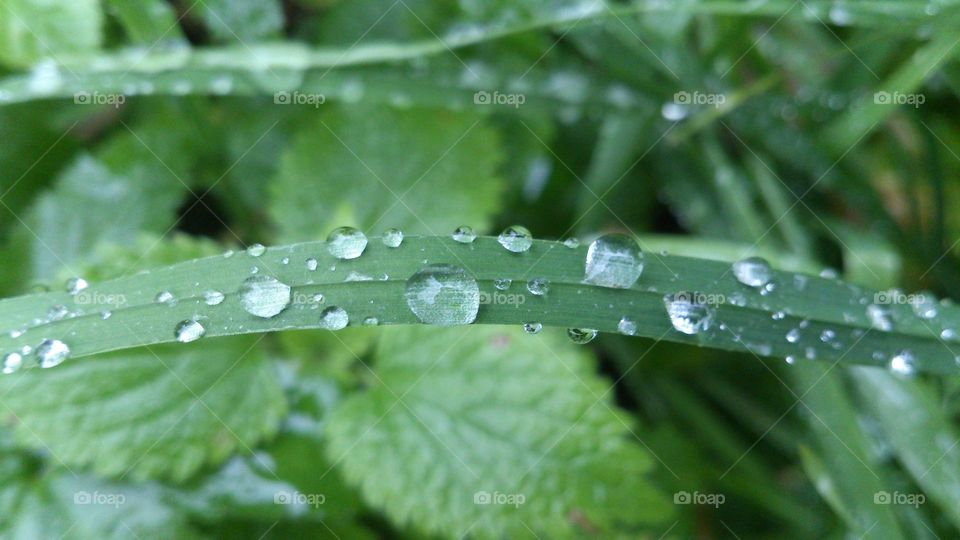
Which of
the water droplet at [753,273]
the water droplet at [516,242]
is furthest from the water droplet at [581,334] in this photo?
the water droplet at [753,273]

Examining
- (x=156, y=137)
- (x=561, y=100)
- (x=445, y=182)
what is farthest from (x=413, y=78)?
(x=156, y=137)
